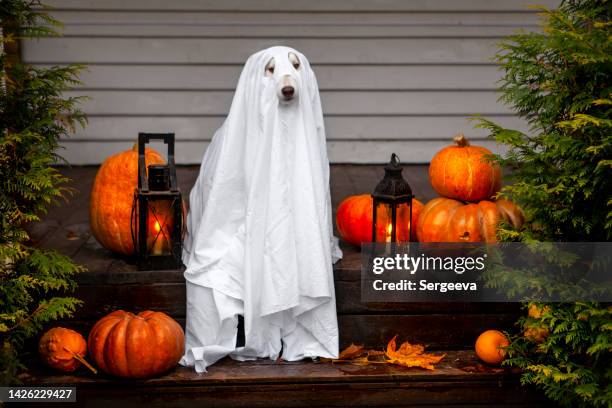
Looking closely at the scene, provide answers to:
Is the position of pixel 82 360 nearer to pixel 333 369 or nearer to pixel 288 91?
pixel 333 369

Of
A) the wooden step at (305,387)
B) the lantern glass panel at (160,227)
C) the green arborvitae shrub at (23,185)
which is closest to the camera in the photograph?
the green arborvitae shrub at (23,185)

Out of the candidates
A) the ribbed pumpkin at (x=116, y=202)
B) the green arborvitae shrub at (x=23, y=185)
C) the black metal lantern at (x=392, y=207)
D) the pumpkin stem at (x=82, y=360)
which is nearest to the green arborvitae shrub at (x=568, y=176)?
the black metal lantern at (x=392, y=207)

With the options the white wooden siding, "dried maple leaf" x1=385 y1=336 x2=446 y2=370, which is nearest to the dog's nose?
"dried maple leaf" x1=385 y1=336 x2=446 y2=370

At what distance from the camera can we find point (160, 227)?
4312mm

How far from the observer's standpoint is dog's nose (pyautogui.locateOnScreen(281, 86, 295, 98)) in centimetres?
404

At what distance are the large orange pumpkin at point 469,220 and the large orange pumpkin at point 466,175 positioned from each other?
60 millimetres

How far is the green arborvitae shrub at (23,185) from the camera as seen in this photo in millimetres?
3816

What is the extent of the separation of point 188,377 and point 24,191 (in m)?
1.11

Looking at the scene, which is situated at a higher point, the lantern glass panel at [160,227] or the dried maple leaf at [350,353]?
the lantern glass panel at [160,227]

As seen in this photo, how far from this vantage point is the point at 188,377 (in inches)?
155

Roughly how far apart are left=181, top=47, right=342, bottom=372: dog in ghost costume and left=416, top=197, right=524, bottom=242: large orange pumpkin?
0.56 m

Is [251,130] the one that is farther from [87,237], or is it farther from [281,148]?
[87,237]

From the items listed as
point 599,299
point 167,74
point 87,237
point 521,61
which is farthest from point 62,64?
point 599,299

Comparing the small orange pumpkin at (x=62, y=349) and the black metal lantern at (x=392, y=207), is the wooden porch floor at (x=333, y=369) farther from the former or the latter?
the black metal lantern at (x=392, y=207)
